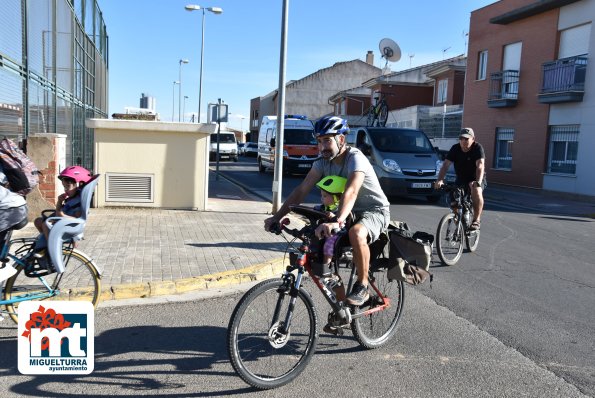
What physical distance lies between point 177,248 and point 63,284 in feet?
9.77

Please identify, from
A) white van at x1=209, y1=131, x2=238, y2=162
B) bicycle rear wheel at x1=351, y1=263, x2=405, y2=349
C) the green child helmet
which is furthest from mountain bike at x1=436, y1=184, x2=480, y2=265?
white van at x1=209, y1=131, x2=238, y2=162

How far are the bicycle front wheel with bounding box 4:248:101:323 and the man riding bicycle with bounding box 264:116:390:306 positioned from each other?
5.95 ft

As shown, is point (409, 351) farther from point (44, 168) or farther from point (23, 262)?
point (44, 168)

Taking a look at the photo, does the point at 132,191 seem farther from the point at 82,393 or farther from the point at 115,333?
the point at 82,393

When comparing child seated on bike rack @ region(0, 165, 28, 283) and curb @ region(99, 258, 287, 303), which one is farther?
curb @ region(99, 258, 287, 303)

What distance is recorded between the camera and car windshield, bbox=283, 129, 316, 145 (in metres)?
24.6

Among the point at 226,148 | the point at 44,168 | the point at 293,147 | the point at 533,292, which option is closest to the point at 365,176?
the point at 533,292

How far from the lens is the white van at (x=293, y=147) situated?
938 inches

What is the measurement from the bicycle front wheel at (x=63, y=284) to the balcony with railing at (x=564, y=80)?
1961 centimetres

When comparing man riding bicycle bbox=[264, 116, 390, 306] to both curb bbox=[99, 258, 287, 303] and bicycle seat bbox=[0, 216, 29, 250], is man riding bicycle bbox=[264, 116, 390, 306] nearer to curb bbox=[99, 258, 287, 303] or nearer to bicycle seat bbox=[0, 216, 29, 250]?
bicycle seat bbox=[0, 216, 29, 250]

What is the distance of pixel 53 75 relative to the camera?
1047 cm

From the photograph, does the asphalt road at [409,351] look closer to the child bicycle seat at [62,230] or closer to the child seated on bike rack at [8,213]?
the child seated on bike rack at [8,213]

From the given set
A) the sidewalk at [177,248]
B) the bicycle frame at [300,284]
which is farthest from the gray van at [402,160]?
the bicycle frame at [300,284]

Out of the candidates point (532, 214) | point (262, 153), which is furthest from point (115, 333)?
point (262, 153)
